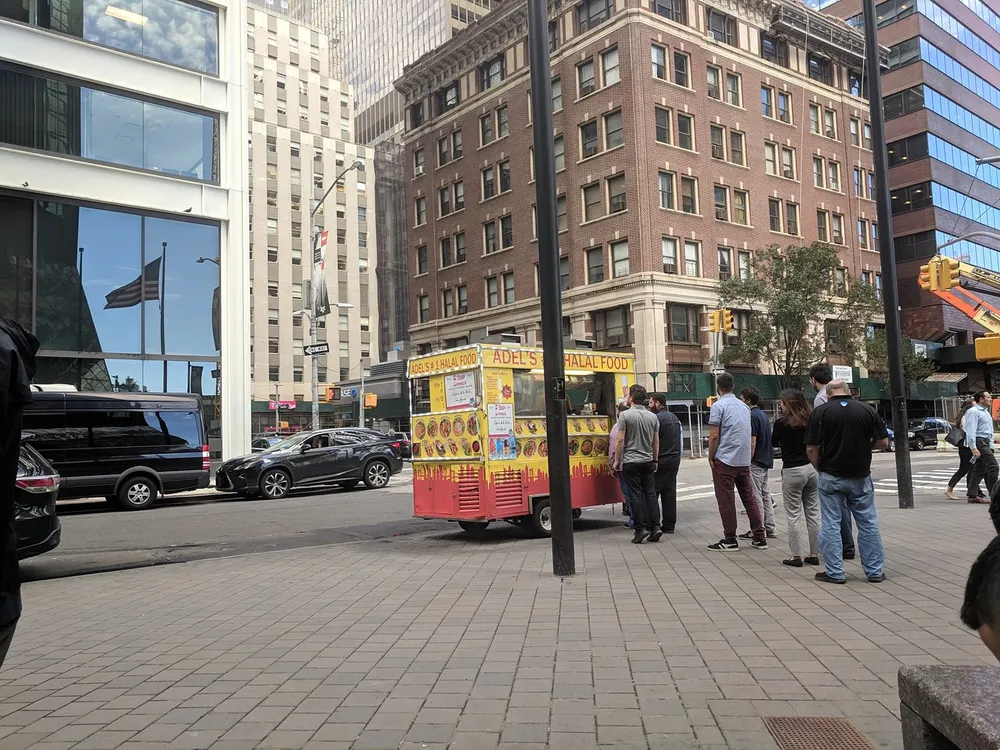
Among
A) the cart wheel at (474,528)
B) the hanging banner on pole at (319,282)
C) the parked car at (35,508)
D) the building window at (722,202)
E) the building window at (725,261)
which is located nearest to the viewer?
the parked car at (35,508)

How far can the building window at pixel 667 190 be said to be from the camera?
124ft

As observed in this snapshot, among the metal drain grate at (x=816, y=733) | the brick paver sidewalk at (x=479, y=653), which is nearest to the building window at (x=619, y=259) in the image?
the brick paver sidewalk at (x=479, y=653)

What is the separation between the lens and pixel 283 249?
71875 mm

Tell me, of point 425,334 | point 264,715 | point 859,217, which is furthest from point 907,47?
point 264,715

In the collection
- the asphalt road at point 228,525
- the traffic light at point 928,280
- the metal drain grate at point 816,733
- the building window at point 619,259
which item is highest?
the building window at point 619,259

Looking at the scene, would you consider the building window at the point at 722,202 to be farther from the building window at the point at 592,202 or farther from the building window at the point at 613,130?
the building window at the point at 592,202

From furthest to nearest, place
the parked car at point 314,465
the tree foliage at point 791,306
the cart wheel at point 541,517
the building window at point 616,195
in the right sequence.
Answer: the building window at point 616,195 → the tree foliage at point 791,306 → the parked car at point 314,465 → the cart wheel at point 541,517

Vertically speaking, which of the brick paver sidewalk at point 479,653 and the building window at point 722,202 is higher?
the building window at point 722,202

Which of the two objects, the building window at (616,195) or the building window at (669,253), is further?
the building window at (616,195)

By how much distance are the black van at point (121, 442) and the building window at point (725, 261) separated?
93.3 feet

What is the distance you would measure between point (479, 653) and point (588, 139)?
124 ft

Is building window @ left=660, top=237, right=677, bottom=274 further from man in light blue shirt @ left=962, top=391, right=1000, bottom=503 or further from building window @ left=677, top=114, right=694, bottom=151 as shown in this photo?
man in light blue shirt @ left=962, top=391, right=1000, bottom=503

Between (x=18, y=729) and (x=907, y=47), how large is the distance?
64.2 m

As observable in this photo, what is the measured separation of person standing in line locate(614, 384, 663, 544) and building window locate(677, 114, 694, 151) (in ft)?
106
